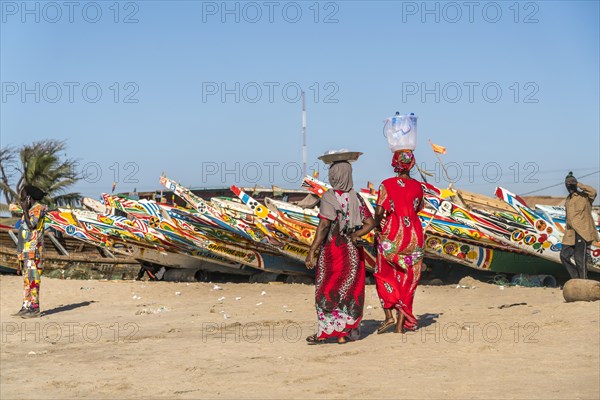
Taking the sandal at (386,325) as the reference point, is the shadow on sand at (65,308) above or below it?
below

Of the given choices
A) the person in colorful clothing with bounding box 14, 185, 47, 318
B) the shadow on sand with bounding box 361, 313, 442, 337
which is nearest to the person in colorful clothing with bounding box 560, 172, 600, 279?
the shadow on sand with bounding box 361, 313, 442, 337

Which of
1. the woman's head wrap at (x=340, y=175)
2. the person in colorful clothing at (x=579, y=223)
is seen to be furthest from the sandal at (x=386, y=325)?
the person in colorful clothing at (x=579, y=223)

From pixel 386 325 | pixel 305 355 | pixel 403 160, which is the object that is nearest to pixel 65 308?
pixel 386 325

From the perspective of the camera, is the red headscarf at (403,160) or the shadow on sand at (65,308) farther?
the shadow on sand at (65,308)

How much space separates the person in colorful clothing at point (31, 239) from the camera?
11508 mm

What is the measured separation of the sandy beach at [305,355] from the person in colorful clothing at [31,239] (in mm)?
538

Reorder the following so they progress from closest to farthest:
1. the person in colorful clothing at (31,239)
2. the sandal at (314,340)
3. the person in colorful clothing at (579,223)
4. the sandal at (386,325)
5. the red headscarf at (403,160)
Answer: the sandal at (314,340)
the red headscarf at (403,160)
the sandal at (386,325)
the person in colorful clothing at (579,223)
the person in colorful clothing at (31,239)

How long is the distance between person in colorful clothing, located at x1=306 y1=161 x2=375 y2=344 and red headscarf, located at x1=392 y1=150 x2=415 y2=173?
1.55ft

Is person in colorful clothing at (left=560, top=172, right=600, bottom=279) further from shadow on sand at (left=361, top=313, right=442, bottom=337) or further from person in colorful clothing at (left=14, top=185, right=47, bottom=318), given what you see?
person in colorful clothing at (left=14, top=185, right=47, bottom=318)

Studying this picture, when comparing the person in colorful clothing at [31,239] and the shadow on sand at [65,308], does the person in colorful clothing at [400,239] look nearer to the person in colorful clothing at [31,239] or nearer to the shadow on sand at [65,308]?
the person in colorful clothing at [31,239]

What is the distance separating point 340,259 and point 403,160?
42.5 inches

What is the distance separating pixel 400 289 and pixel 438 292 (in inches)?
208

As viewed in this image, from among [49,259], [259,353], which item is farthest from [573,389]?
[49,259]

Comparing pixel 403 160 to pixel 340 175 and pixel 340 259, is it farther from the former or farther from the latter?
pixel 340 259
